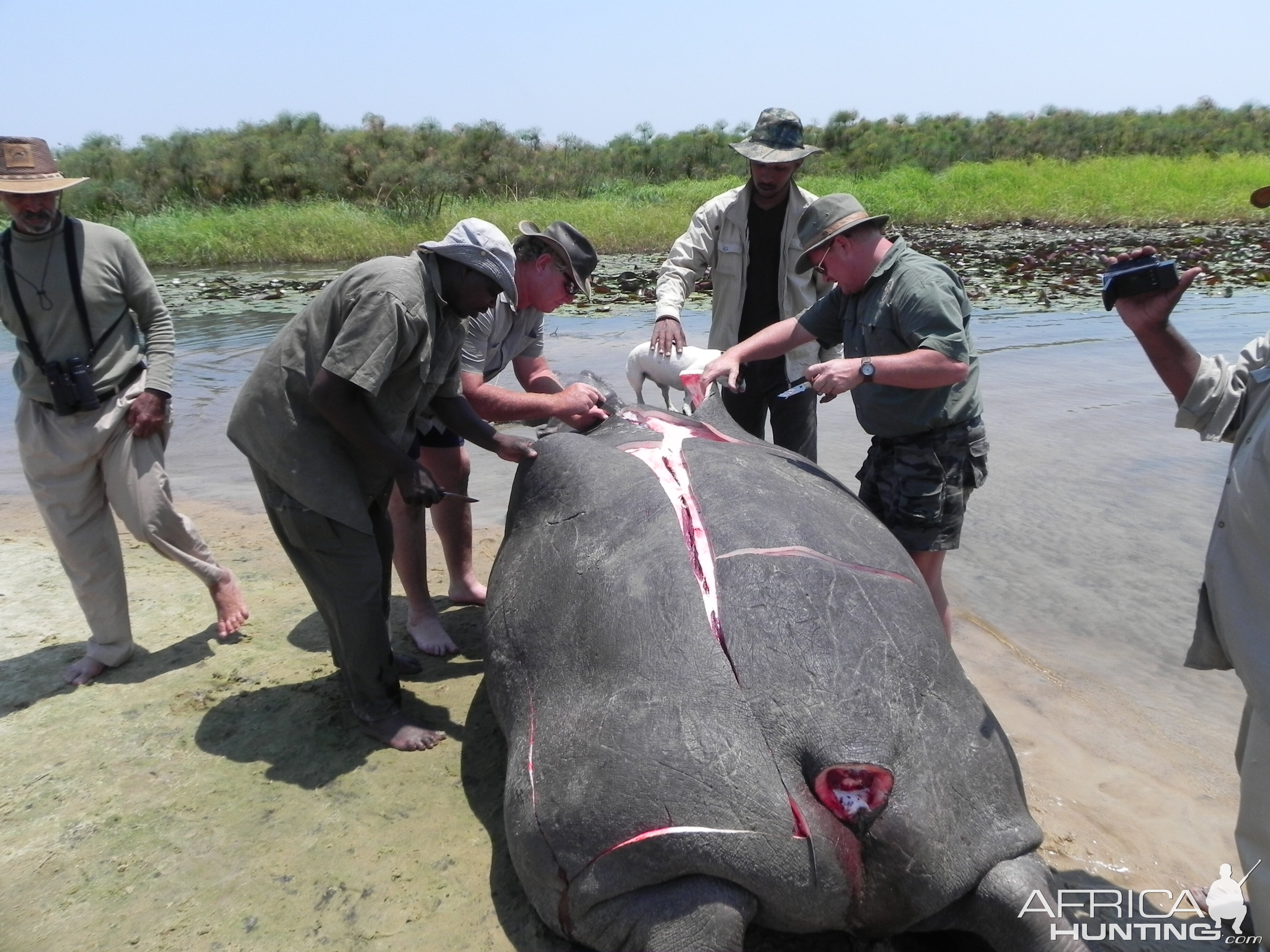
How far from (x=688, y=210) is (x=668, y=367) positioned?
18.2 m

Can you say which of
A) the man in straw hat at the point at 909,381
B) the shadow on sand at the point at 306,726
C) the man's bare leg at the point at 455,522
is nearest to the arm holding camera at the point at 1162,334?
the man in straw hat at the point at 909,381

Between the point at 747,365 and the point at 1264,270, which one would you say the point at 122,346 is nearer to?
the point at 747,365

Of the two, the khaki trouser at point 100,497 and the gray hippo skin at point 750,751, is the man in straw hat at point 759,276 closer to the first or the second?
the gray hippo skin at point 750,751

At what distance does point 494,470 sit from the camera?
23.2 feet

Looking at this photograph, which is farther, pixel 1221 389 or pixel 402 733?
pixel 402 733

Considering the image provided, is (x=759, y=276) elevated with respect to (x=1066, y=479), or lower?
elevated

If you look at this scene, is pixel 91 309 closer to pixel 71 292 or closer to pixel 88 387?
pixel 71 292

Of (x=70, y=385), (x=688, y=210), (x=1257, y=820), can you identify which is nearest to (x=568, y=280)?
(x=70, y=385)

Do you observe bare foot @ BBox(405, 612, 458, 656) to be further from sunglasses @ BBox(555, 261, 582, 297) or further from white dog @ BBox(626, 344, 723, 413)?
sunglasses @ BBox(555, 261, 582, 297)

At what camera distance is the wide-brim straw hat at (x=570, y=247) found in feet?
13.0

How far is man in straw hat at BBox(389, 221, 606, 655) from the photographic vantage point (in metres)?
3.98

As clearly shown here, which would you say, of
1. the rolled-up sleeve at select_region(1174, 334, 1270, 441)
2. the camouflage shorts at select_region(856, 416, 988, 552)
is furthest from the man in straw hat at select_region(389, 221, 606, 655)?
the rolled-up sleeve at select_region(1174, 334, 1270, 441)

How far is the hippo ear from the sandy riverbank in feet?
1.75

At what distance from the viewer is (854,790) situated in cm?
224
